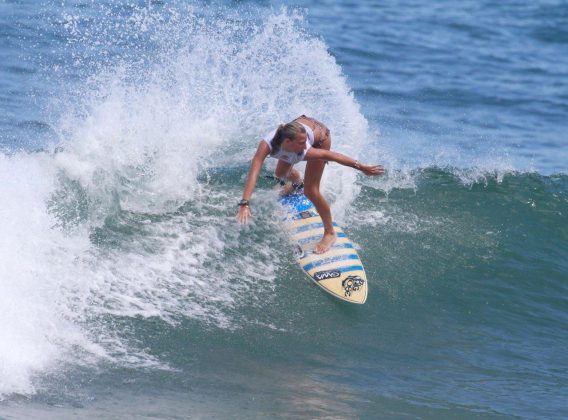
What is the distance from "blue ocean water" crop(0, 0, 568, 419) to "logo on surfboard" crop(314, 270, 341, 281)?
0.48ft

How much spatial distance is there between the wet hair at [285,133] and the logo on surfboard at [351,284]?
5.05 ft

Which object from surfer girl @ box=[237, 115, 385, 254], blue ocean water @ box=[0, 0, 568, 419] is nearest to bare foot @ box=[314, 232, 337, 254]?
surfer girl @ box=[237, 115, 385, 254]

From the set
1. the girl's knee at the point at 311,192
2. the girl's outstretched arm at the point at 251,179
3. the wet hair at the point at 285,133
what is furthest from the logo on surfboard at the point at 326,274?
the wet hair at the point at 285,133

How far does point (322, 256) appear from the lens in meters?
9.20

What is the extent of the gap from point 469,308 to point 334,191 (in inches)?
98.0

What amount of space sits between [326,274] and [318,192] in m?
0.84

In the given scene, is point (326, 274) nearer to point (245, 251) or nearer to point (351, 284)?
point (351, 284)

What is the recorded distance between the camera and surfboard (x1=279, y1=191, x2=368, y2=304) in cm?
899

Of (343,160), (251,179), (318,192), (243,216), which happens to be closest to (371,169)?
(343,160)

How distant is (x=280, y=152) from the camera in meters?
8.63

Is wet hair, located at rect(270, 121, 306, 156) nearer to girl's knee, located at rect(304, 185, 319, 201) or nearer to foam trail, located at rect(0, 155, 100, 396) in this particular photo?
girl's knee, located at rect(304, 185, 319, 201)

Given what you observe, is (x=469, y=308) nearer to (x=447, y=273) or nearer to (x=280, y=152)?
(x=447, y=273)

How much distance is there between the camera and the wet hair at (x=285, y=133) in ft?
27.5

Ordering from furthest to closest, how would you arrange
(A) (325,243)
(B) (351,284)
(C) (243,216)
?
(A) (325,243)
(B) (351,284)
(C) (243,216)
